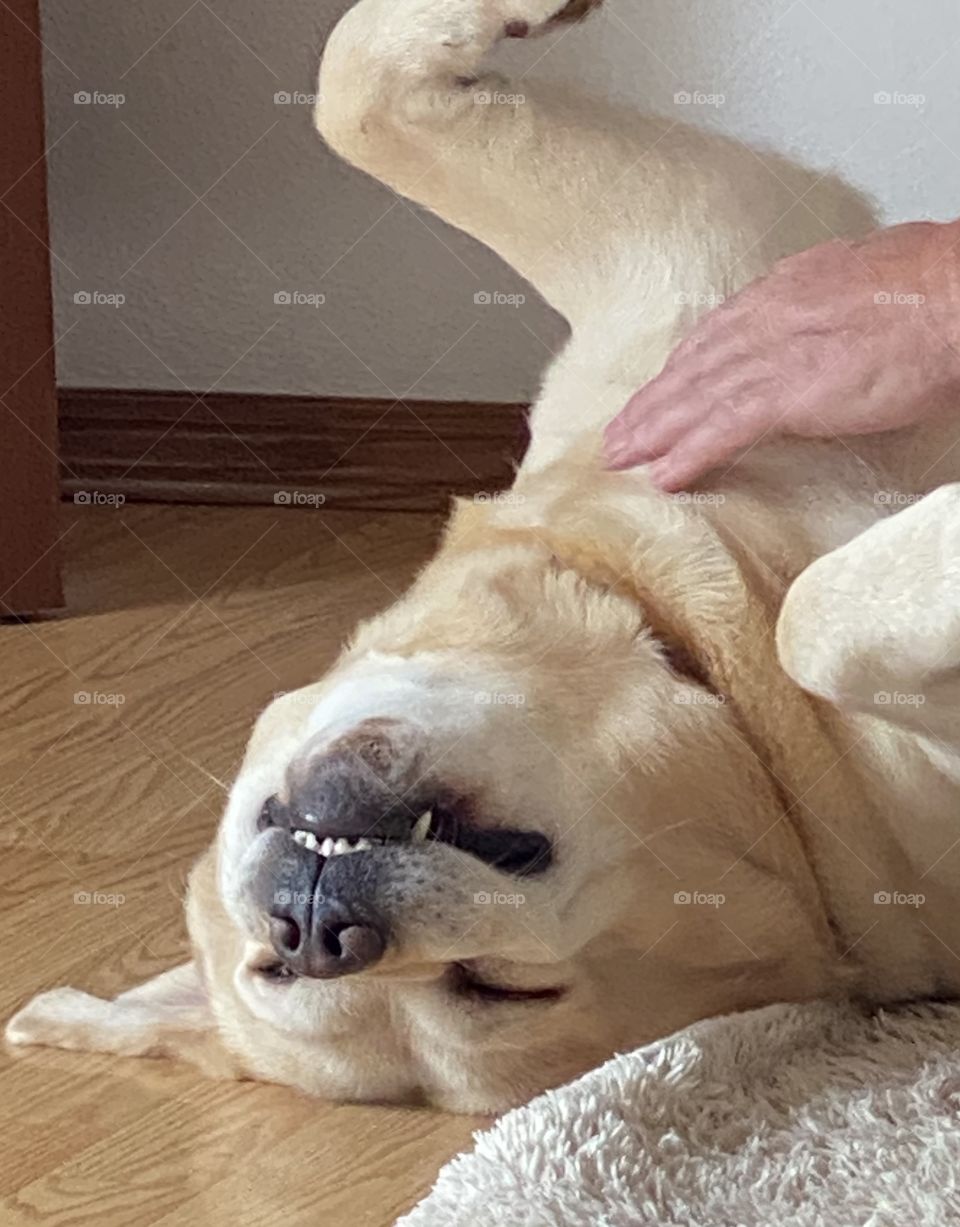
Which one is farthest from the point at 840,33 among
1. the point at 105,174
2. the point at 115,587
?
the point at 115,587

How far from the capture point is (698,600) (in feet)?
3.99

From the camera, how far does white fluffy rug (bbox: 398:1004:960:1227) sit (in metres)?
1.05

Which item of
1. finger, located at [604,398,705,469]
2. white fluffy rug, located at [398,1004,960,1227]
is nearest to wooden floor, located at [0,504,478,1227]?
white fluffy rug, located at [398,1004,960,1227]

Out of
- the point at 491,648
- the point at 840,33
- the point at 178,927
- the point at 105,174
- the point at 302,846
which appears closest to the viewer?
the point at 302,846

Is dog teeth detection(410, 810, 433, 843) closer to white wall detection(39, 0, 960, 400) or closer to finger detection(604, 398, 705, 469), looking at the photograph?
finger detection(604, 398, 705, 469)

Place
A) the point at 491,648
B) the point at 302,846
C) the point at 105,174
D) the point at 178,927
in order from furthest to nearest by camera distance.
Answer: the point at 105,174, the point at 178,927, the point at 491,648, the point at 302,846

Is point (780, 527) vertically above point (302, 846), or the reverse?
point (780, 527)

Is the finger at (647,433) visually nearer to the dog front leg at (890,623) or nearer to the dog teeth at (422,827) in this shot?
the dog front leg at (890,623)

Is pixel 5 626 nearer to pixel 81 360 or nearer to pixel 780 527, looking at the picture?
pixel 81 360

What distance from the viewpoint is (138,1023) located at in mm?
1296

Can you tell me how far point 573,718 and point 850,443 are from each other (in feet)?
1.06

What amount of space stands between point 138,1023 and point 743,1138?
468 mm

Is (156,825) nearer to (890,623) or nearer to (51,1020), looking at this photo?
(51,1020)

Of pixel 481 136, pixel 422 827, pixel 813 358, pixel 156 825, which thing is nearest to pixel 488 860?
pixel 422 827
